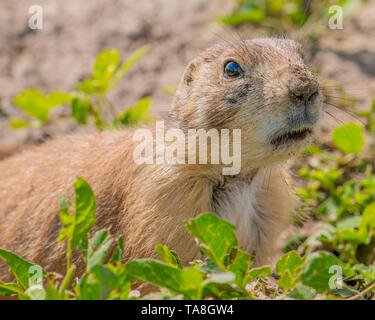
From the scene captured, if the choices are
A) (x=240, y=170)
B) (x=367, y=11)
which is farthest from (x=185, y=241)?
(x=367, y=11)

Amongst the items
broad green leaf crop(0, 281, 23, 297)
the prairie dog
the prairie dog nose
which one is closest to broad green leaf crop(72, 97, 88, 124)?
the prairie dog

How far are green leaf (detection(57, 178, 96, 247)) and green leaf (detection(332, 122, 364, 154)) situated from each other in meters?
3.55

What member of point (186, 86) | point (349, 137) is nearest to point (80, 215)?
point (186, 86)

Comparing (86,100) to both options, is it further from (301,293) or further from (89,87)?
(301,293)

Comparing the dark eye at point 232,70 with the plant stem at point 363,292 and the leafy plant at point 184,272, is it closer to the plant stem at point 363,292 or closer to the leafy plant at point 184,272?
the leafy plant at point 184,272

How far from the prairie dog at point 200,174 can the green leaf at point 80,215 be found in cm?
118

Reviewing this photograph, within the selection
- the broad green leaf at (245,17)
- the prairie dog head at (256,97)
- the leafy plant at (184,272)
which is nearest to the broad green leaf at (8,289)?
the leafy plant at (184,272)

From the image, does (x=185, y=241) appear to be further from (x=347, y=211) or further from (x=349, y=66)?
(x=349, y=66)

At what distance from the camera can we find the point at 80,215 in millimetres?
3322

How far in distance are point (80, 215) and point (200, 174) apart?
4.49ft

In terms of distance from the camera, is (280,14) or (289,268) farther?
→ (280,14)

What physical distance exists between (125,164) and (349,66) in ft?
12.9

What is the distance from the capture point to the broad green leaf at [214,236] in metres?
3.14

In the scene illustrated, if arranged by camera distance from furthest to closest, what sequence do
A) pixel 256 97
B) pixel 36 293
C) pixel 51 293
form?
pixel 256 97, pixel 36 293, pixel 51 293
